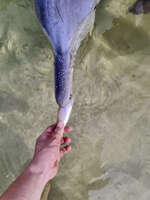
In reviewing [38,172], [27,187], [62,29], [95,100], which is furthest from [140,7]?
[27,187]

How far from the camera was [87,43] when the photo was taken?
2.61 m

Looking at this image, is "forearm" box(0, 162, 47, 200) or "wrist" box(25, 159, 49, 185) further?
"wrist" box(25, 159, 49, 185)

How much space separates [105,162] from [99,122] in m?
0.53

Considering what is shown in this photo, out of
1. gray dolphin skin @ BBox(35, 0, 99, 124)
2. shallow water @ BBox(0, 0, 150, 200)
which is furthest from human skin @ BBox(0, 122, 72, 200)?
shallow water @ BBox(0, 0, 150, 200)

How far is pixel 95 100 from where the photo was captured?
263 cm

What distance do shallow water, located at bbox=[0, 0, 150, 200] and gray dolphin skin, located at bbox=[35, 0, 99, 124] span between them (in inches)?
18.9

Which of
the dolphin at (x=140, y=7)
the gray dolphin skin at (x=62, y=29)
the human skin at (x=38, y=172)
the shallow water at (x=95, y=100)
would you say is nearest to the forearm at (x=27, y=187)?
the human skin at (x=38, y=172)

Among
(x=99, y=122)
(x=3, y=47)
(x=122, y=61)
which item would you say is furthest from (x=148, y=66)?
(x=3, y=47)

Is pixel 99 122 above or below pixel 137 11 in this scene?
below

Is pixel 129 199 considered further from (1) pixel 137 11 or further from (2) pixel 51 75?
(1) pixel 137 11

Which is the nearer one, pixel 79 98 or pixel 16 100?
pixel 79 98

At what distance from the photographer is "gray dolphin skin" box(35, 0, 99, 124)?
6.49ft

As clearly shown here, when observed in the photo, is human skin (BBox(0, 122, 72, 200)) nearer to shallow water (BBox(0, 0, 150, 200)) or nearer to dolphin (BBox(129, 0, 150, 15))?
shallow water (BBox(0, 0, 150, 200))

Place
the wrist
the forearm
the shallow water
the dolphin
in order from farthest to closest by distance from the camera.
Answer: the shallow water → the dolphin → the wrist → the forearm
